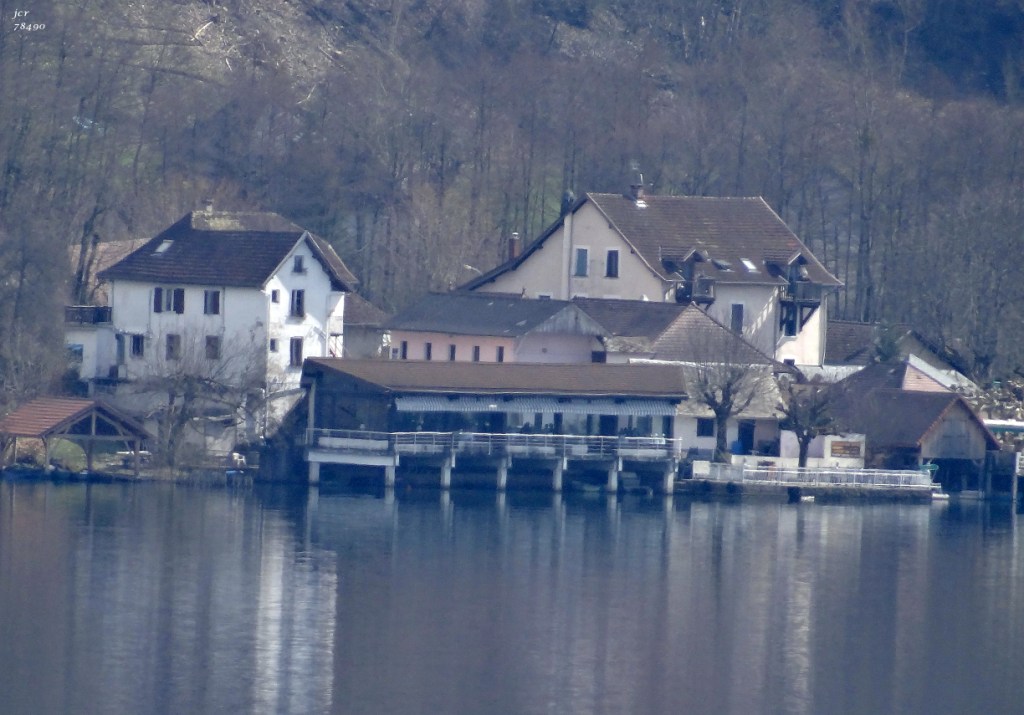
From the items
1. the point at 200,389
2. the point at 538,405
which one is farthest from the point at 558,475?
the point at 200,389

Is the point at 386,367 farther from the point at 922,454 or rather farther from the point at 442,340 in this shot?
the point at 922,454

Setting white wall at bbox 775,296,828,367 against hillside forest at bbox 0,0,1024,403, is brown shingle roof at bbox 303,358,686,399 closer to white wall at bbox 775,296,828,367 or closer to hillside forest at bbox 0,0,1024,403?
hillside forest at bbox 0,0,1024,403

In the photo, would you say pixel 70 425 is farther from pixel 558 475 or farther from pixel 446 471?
pixel 558 475

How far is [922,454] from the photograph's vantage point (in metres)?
62.7

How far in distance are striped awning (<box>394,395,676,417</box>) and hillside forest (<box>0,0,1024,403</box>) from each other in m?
11.8

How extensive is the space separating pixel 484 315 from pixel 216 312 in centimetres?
957

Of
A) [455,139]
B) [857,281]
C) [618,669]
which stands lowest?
[618,669]

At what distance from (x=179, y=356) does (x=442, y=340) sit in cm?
1052

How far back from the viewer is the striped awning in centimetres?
5775

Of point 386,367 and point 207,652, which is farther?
point 386,367

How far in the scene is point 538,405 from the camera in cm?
5878

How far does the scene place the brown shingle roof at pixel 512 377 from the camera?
58.1m

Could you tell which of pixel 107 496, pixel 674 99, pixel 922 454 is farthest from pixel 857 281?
pixel 107 496

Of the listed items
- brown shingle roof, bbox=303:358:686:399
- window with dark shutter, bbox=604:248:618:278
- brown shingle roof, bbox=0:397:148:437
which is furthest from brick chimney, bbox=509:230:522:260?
brown shingle roof, bbox=0:397:148:437
